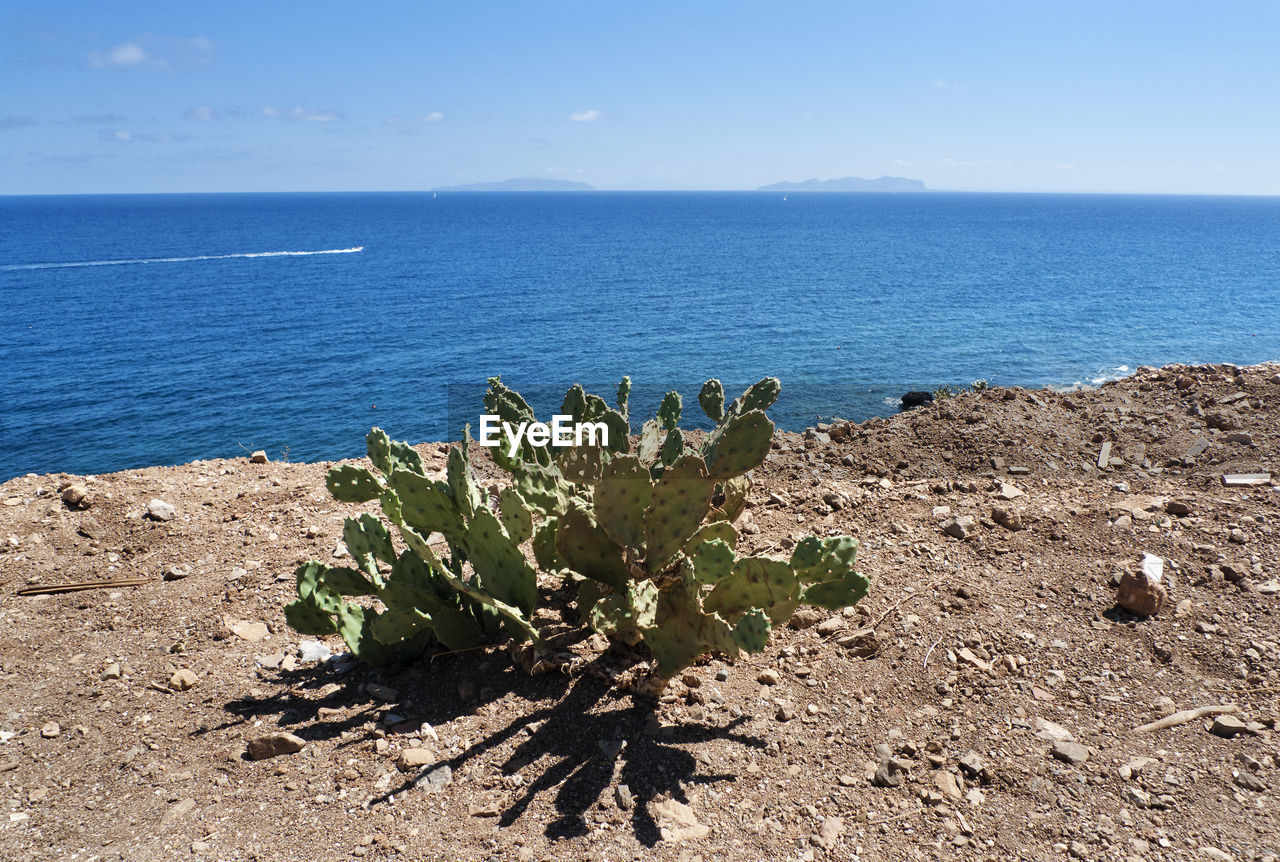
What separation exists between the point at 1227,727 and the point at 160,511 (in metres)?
7.39

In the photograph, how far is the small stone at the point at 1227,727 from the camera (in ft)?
11.6

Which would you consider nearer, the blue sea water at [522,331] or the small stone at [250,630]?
the small stone at [250,630]

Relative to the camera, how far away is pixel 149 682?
14.2ft

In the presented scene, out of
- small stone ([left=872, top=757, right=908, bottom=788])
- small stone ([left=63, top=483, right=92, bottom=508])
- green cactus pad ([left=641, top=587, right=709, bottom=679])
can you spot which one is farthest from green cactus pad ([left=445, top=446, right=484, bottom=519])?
small stone ([left=63, top=483, right=92, bottom=508])

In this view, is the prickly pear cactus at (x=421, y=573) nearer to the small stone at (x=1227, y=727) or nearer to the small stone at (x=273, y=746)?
the small stone at (x=273, y=746)

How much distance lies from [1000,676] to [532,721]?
8.38ft

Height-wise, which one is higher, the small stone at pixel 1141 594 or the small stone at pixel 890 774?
the small stone at pixel 1141 594

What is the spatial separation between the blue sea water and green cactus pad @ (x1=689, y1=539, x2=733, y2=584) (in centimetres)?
1388

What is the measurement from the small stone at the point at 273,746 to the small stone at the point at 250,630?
1222mm

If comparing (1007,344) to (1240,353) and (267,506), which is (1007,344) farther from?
(267,506)

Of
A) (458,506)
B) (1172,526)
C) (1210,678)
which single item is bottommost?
(1210,678)

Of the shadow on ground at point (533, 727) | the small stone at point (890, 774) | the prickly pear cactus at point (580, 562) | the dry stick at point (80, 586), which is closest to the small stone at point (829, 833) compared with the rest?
the small stone at point (890, 774)

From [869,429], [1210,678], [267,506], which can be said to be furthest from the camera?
[869,429]

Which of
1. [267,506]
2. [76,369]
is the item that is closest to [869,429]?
[267,506]
